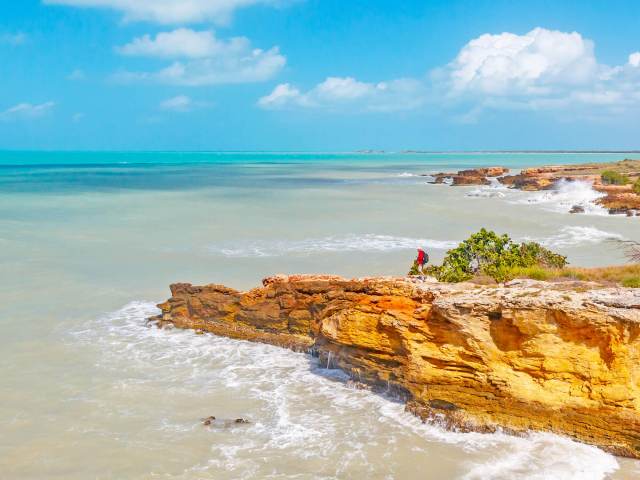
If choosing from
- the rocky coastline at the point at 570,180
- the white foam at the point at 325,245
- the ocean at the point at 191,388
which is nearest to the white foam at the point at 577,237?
the ocean at the point at 191,388

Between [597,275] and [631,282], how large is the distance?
124cm

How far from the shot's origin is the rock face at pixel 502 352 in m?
10.1

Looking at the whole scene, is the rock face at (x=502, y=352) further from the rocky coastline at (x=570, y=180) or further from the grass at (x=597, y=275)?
the rocky coastline at (x=570, y=180)

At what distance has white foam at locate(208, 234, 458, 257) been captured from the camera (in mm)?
29781

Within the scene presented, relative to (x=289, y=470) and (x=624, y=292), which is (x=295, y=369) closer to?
(x=289, y=470)

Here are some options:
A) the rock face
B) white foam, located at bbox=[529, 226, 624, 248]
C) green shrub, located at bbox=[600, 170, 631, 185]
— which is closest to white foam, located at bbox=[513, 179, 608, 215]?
green shrub, located at bbox=[600, 170, 631, 185]

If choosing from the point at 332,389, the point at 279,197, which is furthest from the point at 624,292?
the point at 279,197

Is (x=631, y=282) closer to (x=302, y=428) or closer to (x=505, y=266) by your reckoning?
(x=505, y=266)

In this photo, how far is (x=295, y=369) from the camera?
14.4 meters

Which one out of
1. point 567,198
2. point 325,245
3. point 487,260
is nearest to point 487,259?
point 487,260

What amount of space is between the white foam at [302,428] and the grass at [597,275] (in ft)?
13.9

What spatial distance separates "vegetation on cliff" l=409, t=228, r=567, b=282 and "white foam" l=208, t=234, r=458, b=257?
38.9 ft

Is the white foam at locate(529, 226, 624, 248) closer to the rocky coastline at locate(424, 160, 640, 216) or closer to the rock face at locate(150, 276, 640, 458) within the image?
the rocky coastline at locate(424, 160, 640, 216)

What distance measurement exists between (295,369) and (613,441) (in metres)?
7.36
